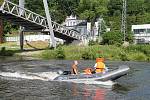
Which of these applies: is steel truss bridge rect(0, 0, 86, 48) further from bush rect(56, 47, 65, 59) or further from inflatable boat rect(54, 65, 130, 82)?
inflatable boat rect(54, 65, 130, 82)

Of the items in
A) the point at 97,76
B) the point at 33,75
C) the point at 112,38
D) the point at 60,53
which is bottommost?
the point at 33,75

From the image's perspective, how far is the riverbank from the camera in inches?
2436

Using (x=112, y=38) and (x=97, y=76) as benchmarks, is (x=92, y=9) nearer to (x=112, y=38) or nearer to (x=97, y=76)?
(x=112, y=38)

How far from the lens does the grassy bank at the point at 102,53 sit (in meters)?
61.9

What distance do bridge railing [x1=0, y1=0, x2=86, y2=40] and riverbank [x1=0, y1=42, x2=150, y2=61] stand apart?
5.21 m

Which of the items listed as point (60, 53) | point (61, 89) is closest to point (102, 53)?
point (60, 53)

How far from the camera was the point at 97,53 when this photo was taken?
6281 centimetres

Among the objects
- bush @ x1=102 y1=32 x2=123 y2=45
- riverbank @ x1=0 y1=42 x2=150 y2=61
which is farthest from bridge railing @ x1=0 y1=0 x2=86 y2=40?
riverbank @ x1=0 y1=42 x2=150 y2=61

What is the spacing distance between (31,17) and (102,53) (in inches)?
487

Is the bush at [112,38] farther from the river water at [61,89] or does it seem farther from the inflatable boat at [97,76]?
the inflatable boat at [97,76]

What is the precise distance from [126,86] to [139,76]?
6920 millimetres

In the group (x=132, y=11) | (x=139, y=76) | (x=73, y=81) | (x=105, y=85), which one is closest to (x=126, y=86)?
(x=105, y=85)

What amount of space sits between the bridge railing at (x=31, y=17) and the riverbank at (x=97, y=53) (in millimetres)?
5205

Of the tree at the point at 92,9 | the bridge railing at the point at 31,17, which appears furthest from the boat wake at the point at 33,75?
the tree at the point at 92,9
